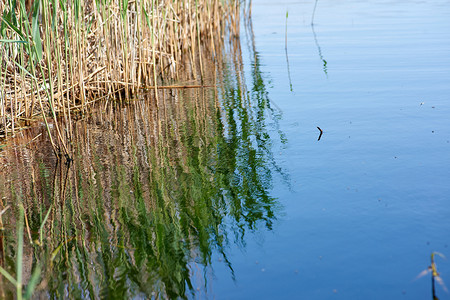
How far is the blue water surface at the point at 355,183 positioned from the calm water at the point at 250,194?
0.01 m

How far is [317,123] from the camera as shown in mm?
5082

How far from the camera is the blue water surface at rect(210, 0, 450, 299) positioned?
251 centimetres

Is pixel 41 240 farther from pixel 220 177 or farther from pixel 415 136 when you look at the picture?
pixel 415 136

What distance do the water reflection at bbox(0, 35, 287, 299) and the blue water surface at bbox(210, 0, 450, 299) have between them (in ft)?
0.59

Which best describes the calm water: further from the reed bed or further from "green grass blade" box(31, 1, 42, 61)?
"green grass blade" box(31, 1, 42, 61)

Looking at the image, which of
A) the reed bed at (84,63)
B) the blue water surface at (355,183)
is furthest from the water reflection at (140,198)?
the reed bed at (84,63)

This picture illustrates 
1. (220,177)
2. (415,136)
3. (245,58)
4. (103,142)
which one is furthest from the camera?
(245,58)

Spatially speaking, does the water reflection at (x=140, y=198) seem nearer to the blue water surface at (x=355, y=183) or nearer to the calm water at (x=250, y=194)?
the calm water at (x=250, y=194)

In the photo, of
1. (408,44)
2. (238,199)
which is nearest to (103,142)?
(238,199)

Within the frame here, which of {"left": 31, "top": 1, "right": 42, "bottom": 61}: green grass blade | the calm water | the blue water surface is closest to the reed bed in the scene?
the calm water

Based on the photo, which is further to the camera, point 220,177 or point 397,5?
point 397,5

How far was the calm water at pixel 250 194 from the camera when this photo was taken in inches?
101

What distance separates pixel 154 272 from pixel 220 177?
1.32 metres

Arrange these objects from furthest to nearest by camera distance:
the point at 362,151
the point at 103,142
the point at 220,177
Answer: the point at 103,142
the point at 362,151
the point at 220,177
